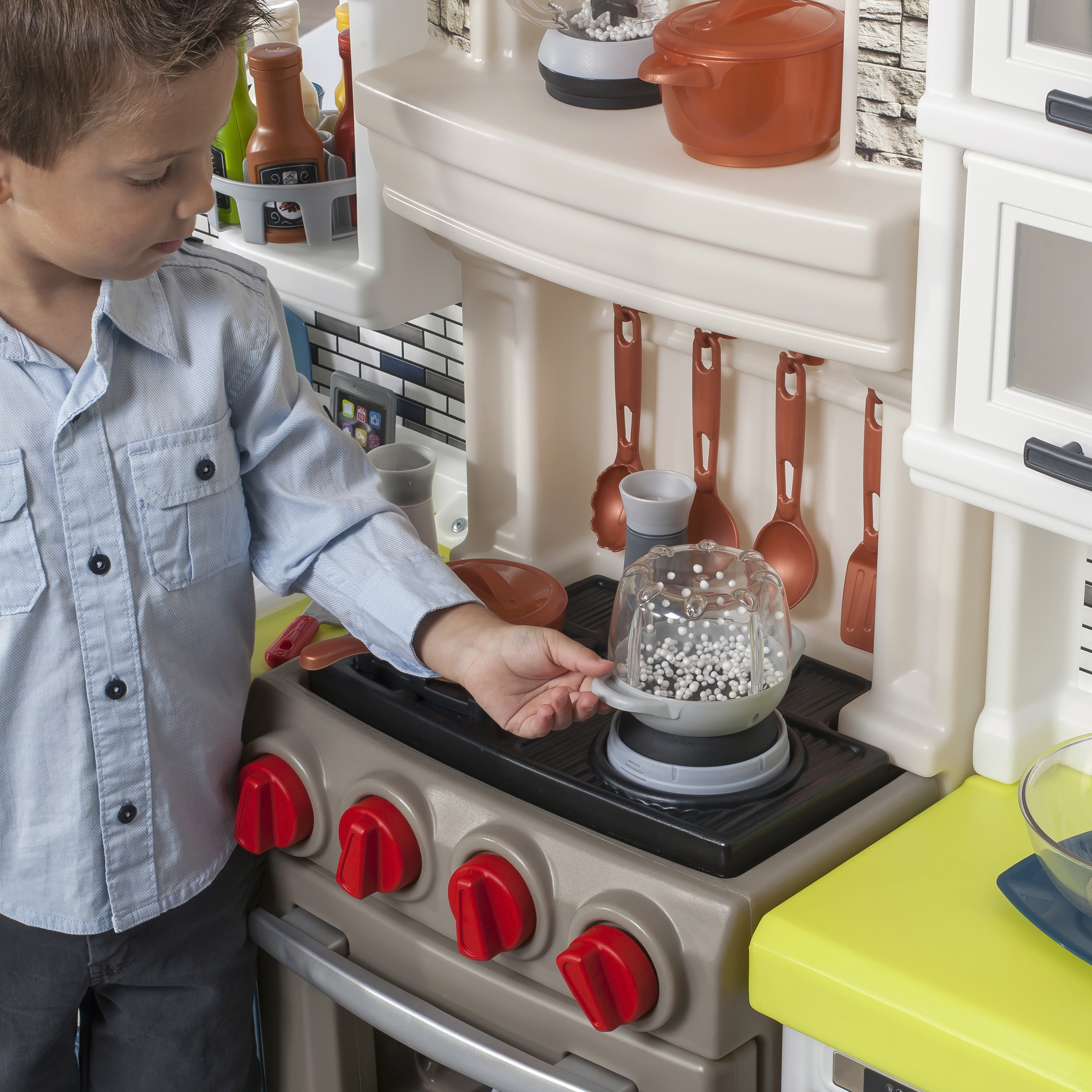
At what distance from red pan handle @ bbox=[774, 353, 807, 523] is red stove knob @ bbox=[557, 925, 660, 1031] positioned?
474 millimetres

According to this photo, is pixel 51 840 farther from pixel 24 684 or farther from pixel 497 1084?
pixel 497 1084

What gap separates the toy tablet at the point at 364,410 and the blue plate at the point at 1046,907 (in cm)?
93

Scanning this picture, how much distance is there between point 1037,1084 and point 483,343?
89 centimetres

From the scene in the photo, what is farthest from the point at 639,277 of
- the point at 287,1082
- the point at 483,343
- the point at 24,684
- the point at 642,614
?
the point at 287,1082

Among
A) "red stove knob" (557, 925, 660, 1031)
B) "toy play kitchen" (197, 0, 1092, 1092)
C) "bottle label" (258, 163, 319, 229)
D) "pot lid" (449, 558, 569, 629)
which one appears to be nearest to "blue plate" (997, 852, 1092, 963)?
"toy play kitchen" (197, 0, 1092, 1092)

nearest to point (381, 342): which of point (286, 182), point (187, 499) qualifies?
point (286, 182)

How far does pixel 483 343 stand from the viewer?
1.52 metres

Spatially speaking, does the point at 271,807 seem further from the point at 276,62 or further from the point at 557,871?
the point at 276,62

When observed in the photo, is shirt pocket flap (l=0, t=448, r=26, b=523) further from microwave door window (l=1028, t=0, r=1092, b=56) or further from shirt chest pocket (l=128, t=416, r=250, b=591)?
microwave door window (l=1028, t=0, r=1092, b=56)

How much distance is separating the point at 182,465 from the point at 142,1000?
19.4 inches

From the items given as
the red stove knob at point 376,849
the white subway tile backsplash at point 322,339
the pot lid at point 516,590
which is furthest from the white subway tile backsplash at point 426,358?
the red stove knob at point 376,849

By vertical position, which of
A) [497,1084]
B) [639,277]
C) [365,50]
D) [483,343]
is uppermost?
[365,50]

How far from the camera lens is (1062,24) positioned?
852 mm

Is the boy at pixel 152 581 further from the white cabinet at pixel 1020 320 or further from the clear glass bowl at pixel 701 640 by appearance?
the white cabinet at pixel 1020 320
